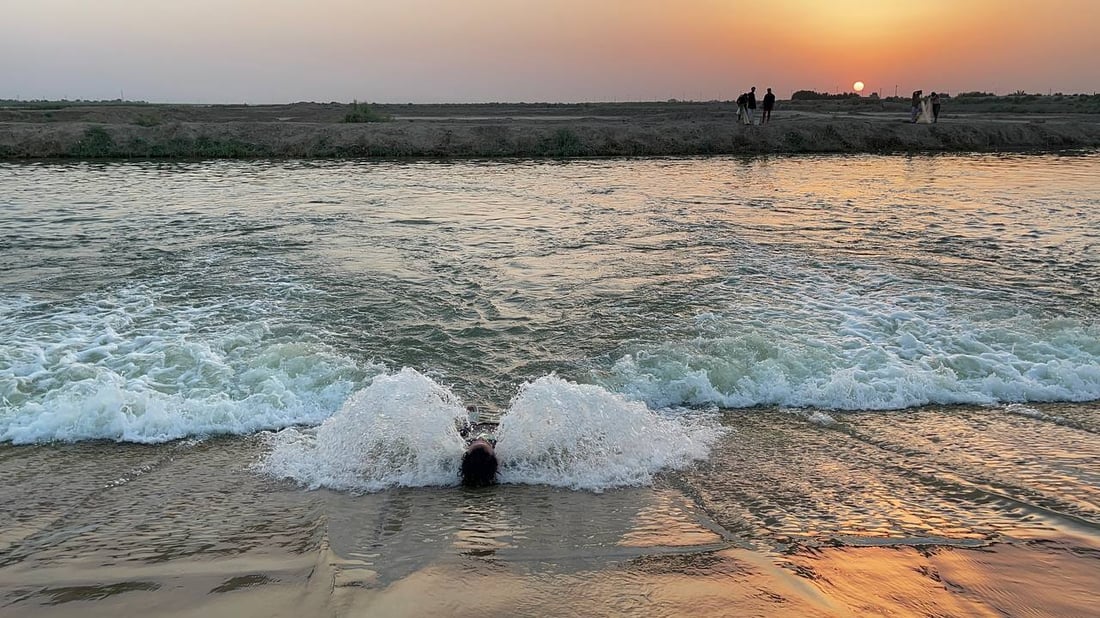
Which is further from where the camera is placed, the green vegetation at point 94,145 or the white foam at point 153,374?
the green vegetation at point 94,145

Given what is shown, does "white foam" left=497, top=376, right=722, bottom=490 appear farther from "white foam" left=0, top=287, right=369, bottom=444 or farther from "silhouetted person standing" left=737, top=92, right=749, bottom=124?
"silhouetted person standing" left=737, top=92, right=749, bottom=124

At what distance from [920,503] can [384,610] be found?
9.85 ft

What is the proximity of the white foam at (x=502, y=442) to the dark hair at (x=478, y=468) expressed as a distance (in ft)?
0.25

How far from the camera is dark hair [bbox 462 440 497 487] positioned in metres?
4.41

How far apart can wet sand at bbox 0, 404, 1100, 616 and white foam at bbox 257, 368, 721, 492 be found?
155 mm

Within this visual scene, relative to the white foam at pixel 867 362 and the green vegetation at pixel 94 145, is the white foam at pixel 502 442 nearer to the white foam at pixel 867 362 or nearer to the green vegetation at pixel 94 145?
the white foam at pixel 867 362

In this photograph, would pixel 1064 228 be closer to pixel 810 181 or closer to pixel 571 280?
pixel 810 181

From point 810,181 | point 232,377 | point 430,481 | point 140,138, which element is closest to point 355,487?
point 430,481

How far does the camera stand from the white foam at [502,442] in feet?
14.7

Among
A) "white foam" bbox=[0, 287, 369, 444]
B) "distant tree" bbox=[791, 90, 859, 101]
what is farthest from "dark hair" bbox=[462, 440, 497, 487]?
"distant tree" bbox=[791, 90, 859, 101]

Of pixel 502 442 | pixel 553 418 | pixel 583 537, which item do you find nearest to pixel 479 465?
pixel 502 442

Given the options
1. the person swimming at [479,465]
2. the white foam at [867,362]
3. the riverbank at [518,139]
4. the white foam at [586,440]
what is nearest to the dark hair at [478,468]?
the person swimming at [479,465]

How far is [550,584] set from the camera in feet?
10.6

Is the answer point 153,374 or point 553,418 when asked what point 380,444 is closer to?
point 553,418
